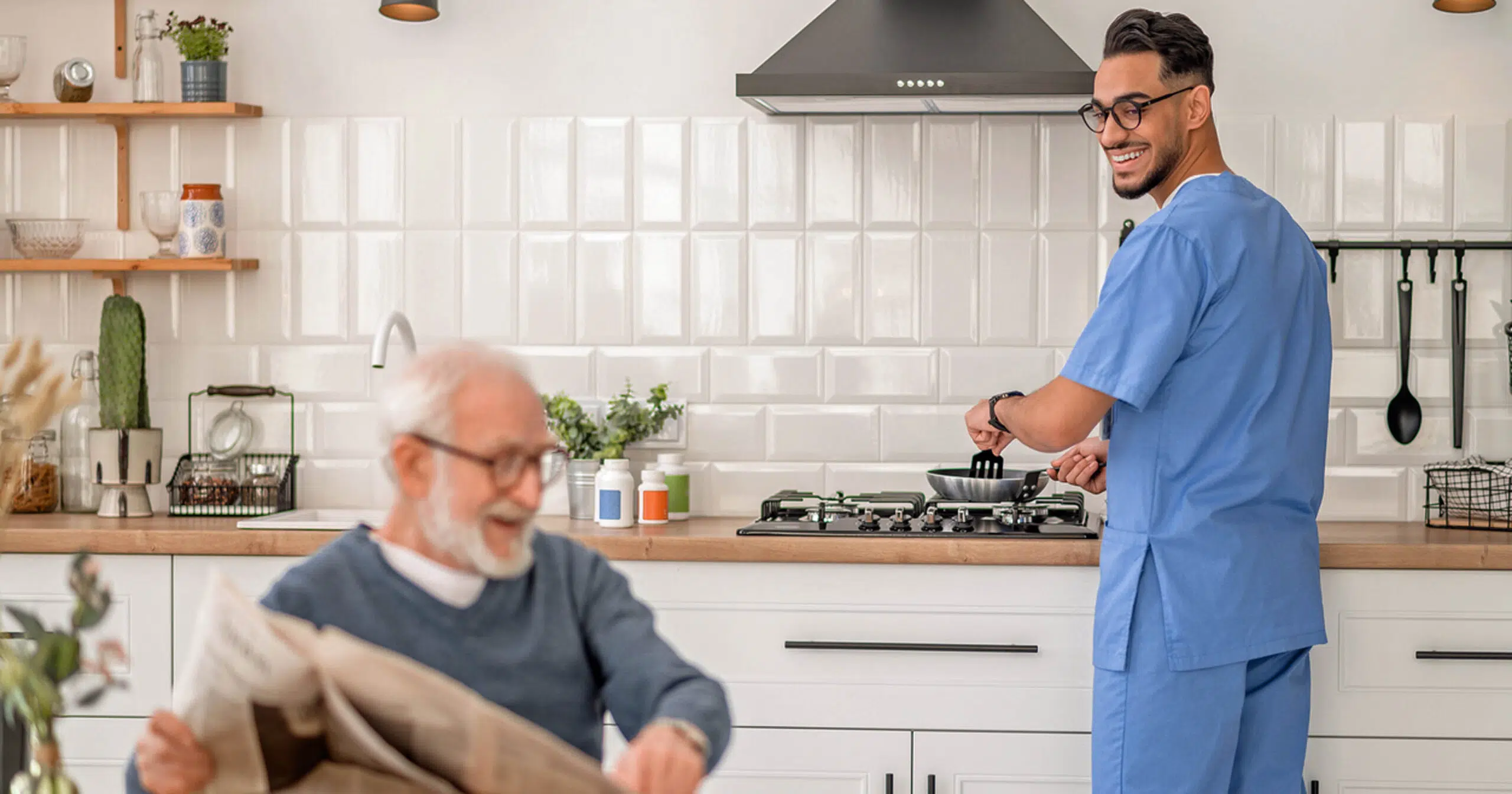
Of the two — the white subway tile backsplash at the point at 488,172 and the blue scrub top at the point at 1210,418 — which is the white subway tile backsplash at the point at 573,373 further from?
the blue scrub top at the point at 1210,418

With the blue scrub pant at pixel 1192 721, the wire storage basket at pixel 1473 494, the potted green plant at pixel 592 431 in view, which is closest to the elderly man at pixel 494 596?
the blue scrub pant at pixel 1192 721

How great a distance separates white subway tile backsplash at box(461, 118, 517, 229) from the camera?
122 inches

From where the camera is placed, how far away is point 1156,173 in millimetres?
2123

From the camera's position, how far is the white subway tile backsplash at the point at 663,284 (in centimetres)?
310

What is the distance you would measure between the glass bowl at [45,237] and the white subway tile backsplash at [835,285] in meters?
1.67

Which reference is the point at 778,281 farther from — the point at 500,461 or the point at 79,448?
the point at 500,461

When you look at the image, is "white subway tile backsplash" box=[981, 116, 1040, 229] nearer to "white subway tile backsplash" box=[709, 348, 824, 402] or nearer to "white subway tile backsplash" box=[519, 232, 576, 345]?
"white subway tile backsplash" box=[709, 348, 824, 402]

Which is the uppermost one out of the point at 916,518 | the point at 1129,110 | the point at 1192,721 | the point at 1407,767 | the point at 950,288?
the point at 1129,110

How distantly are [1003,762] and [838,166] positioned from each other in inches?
54.2

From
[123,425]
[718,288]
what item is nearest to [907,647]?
[718,288]

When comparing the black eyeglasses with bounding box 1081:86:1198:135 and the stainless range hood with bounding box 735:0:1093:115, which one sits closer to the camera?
the black eyeglasses with bounding box 1081:86:1198:135

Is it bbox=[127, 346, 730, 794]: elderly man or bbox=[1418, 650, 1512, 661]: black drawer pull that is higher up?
bbox=[127, 346, 730, 794]: elderly man

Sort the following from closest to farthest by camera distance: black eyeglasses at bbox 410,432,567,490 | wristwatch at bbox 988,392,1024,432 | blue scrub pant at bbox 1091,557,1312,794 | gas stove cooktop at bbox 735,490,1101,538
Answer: black eyeglasses at bbox 410,432,567,490
blue scrub pant at bbox 1091,557,1312,794
wristwatch at bbox 988,392,1024,432
gas stove cooktop at bbox 735,490,1101,538

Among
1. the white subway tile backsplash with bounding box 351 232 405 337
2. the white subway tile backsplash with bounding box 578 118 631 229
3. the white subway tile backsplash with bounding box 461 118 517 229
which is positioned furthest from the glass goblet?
the white subway tile backsplash with bounding box 578 118 631 229
